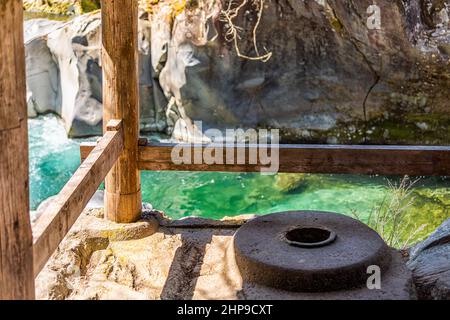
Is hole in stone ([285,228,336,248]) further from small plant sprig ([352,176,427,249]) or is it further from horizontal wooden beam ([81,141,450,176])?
small plant sprig ([352,176,427,249])

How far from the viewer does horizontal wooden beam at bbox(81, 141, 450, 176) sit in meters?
3.58

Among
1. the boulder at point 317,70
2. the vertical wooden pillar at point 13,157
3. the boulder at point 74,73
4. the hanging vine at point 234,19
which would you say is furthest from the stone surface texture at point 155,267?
the boulder at point 74,73

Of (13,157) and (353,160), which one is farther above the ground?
(13,157)

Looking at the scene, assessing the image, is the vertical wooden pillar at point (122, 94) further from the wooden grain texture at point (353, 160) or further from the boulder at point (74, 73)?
the boulder at point (74, 73)

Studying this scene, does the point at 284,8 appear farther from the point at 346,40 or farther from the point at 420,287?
the point at 420,287

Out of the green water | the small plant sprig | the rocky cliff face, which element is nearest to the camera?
the small plant sprig

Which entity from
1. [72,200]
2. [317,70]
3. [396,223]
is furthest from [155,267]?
[317,70]

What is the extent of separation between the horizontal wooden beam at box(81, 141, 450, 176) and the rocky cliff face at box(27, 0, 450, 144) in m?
5.48

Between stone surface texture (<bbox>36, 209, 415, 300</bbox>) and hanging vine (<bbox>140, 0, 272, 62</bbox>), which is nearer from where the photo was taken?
stone surface texture (<bbox>36, 209, 415, 300</bbox>)

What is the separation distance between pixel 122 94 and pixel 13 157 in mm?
1824

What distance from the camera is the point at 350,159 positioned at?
143 inches

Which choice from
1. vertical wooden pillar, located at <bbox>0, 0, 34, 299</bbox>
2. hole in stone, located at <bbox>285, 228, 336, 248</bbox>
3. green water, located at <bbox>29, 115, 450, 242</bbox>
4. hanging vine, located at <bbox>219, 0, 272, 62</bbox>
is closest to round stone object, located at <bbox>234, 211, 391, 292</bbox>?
hole in stone, located at <bbox>285, 228, 336, 248</bbox>

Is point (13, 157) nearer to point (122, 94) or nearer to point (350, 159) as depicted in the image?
point (122, 94)
